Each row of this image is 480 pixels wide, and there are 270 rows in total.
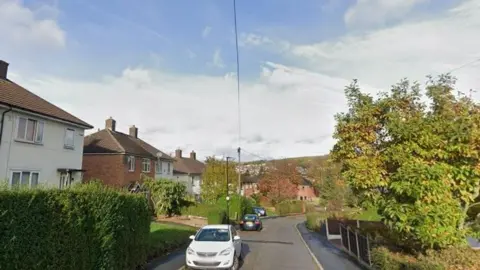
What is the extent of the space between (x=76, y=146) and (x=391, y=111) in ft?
67.0

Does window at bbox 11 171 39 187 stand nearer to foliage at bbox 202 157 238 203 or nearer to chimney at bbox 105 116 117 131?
chimney at bbox 105 116 117 131

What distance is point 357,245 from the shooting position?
50.9 feet

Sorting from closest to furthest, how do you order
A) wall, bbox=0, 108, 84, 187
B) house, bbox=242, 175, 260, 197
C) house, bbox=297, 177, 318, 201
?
wall, bbox=0, 108, 84, 187 < house, bbox=242, 175, 260, 197 < house, bbox=297, 177, 318, 201

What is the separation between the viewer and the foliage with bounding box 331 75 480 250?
892cm

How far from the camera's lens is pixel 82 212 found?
7.95 meters

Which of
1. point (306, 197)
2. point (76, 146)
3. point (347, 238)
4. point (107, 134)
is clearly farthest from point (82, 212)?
point (306, 197)

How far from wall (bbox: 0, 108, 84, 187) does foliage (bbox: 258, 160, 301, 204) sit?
49321 millimetres

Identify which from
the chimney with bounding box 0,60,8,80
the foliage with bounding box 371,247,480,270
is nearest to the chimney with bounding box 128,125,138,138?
the chimney with bounding box 0,60,8,80

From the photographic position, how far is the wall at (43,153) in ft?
59.5

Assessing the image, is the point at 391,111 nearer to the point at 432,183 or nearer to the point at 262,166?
the point at 432,183

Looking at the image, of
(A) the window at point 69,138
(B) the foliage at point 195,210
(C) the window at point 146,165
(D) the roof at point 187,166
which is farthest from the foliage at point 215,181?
(A) the window at point 69,138

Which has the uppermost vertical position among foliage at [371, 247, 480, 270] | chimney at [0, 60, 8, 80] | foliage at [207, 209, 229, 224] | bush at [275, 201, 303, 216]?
chimney at [0, 60, 8, 80]

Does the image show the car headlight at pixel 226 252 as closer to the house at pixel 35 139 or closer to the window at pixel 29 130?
the house at pixel 35 139

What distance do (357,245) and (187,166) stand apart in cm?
5226
